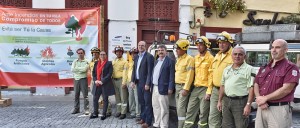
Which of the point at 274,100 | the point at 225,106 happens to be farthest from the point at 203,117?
the point at 274,100

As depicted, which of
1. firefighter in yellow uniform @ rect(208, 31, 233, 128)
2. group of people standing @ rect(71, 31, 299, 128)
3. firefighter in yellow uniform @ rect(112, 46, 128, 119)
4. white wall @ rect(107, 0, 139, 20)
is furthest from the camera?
white wall @ rect(107, 0, 139, 20)

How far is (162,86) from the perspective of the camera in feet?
22.7

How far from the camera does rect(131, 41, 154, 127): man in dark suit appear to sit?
753 cm

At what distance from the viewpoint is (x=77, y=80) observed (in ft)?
30.7

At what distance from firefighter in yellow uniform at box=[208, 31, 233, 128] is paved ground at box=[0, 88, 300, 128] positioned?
231cm

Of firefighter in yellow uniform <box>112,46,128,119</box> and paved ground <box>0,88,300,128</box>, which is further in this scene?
firefighter in yellow uniform <box>112,46,128,119</box>

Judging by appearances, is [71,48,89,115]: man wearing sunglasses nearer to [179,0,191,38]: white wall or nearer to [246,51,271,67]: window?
[246,51,271,67]: window

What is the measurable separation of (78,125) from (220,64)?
3.88m

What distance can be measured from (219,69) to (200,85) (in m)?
0.64

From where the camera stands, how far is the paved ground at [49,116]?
8.09 metres

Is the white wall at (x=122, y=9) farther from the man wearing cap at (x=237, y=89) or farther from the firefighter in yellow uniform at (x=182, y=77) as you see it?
the man wearing cap at (x=237, y=89)

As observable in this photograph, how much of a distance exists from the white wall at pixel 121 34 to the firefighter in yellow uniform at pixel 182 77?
7573mm

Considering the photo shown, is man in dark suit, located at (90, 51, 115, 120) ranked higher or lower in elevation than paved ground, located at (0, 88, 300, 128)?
higher

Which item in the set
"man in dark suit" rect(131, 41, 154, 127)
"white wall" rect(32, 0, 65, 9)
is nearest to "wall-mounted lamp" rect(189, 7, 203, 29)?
"white wall" rect(32, 0, 65, 9)
